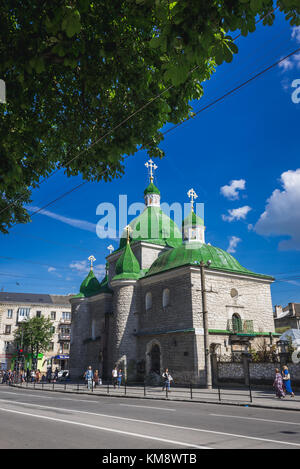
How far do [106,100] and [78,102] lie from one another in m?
0.57

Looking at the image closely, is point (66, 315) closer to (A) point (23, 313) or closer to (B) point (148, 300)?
(A) point (23, 313)

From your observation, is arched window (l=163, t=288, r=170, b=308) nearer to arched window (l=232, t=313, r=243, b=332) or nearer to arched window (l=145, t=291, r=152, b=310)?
arched window (l=145, t=291, r=152, b=310)

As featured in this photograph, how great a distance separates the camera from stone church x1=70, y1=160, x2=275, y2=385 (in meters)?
27.5

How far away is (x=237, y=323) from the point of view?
Answer: 2991cm

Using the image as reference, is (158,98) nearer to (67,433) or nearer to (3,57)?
(3,57)

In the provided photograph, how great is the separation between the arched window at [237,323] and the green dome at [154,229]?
1080 cm

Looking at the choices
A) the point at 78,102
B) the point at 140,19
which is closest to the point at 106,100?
the point at 78,102

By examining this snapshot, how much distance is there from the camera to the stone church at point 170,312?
2755 centimetres

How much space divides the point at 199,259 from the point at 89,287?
15.0 m

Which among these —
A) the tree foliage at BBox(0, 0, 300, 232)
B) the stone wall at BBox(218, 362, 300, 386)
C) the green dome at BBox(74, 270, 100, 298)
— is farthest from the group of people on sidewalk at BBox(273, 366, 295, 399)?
the green dome at BBox(74, 270, 100, 298)

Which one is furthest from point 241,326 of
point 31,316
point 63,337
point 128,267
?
point 31,316

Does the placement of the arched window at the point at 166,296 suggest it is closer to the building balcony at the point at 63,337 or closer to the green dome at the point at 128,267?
the green dome at the point at 128,267

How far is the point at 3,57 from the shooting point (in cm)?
572

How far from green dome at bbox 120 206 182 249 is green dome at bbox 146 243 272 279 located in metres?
4.91
